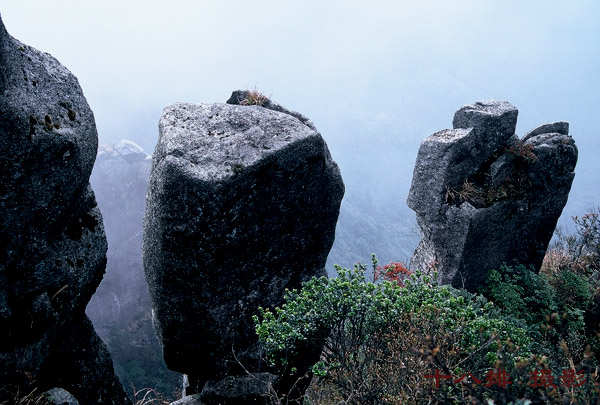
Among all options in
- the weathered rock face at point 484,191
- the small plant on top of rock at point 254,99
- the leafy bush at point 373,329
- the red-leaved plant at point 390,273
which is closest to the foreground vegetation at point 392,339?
the leafy bush at point 373,329

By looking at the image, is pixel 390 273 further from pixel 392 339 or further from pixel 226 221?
pixel 226 221

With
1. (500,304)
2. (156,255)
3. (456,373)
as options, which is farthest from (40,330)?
(500,304)

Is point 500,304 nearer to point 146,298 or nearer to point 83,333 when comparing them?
point 83,333

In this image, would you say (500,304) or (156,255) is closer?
(156,255)

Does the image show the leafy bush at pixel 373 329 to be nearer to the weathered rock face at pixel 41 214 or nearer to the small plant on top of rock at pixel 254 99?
the weathered rock face at pixel 41 214

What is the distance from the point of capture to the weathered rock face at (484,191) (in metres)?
13.0

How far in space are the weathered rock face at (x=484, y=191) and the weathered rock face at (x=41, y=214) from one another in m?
10.8

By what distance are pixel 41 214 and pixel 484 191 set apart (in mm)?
13132

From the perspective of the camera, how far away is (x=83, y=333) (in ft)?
22.7

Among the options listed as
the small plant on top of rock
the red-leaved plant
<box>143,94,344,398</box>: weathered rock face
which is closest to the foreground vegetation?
the red-leaved plant

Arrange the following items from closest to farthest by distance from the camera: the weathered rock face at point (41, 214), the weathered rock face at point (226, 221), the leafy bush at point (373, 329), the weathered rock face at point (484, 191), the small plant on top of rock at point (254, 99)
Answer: the weathered rock face at point (41, 214), the leafy bush at point (373, 329), the weathered rock face at point (226, 221), the small plant on top of rock at point (254, 99), the weathered rock face at point (484, 191)

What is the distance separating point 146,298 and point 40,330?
69960mm

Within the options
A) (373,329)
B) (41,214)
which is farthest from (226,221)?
(373,329)

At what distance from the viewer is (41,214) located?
5.55 metres
